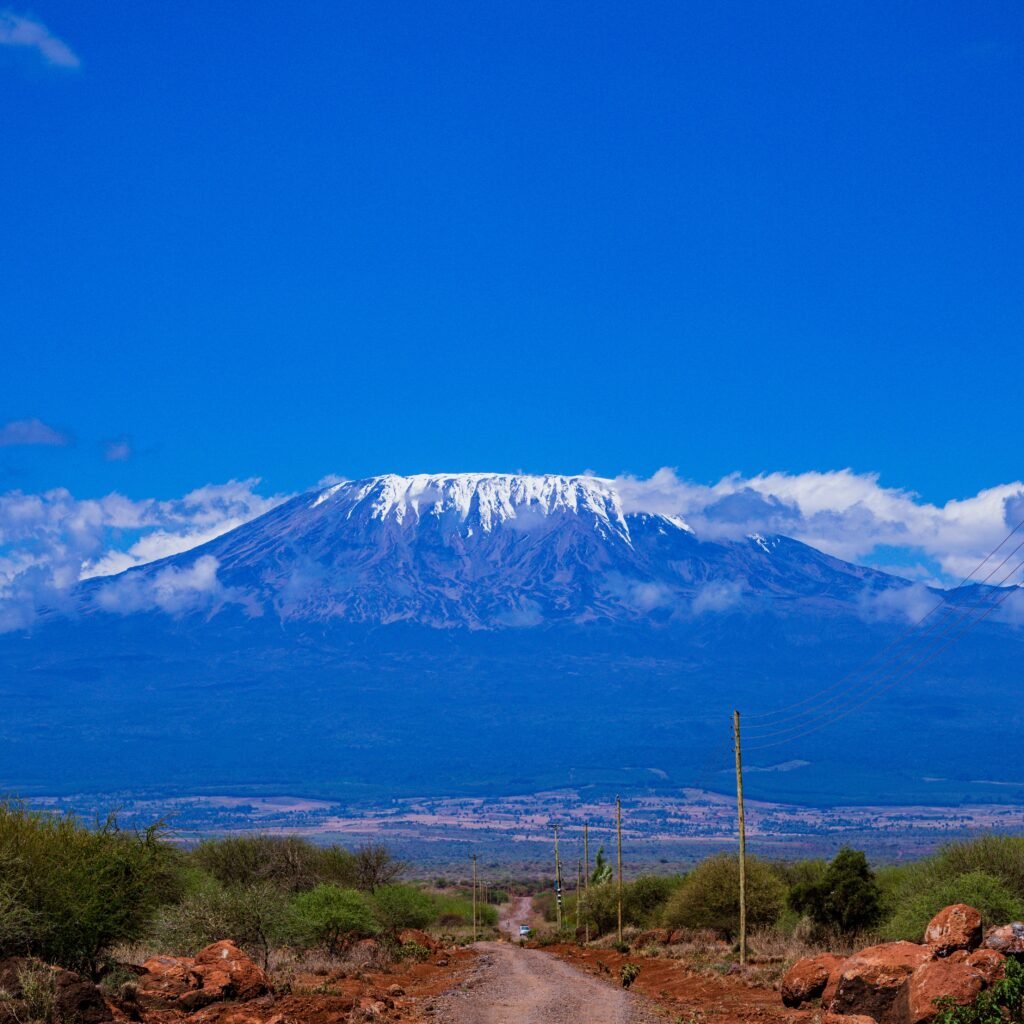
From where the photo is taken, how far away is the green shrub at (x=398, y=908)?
51903 millimetres

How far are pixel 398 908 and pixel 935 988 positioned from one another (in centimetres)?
3756

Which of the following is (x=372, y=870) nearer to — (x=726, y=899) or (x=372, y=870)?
(x=372, y=870)

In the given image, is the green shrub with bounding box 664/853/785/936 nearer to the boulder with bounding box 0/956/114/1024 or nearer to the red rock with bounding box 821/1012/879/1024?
the red rock with bounding box 821/1012/879/1024

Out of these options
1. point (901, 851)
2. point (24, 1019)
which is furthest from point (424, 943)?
point (901, 851)

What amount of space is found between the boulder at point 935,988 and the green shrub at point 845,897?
72.2 ft

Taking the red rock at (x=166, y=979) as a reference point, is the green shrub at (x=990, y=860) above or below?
above

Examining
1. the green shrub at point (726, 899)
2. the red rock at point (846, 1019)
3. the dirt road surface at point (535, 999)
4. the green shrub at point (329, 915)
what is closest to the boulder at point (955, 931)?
the red rock at point (846, 1019)

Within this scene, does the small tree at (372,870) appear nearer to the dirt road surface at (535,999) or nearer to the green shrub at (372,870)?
the green shrub at (372,870)

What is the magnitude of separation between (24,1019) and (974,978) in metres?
14.4

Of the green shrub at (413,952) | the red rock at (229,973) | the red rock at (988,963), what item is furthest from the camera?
the green shrub at (413,952)

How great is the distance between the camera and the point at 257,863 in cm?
5300

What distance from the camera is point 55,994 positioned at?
18578mm

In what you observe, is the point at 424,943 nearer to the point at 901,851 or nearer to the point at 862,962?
the point at 862,962

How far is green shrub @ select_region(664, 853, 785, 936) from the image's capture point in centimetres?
4781
